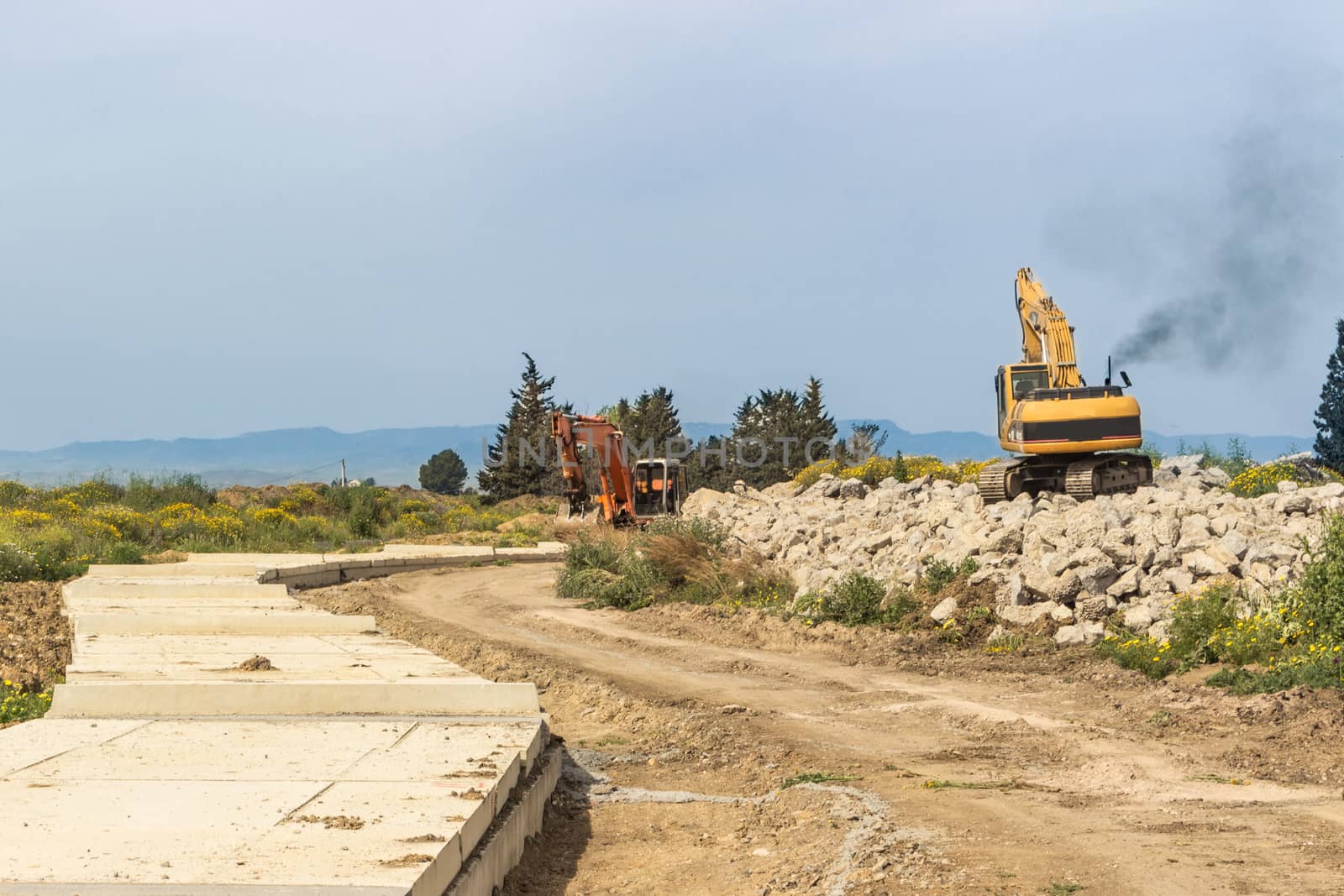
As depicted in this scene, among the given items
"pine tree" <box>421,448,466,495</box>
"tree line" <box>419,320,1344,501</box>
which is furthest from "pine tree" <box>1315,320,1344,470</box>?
"pine tree" <box>421,448,466,495</box>

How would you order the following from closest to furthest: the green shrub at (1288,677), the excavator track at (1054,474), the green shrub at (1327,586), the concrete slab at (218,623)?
the green shrub at (1288,677) → the green shrub at (1327,586) → the concrete slab at (218,623) → the excavator track at (1054,474)

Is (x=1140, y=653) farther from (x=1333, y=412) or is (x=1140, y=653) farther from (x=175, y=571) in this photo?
(x=1333, y=412)

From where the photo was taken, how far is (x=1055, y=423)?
21594mm

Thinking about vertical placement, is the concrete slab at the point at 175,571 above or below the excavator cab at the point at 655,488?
below

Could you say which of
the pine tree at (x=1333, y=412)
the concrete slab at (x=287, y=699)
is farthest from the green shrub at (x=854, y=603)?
the pine tree at (x=1333, y=412)

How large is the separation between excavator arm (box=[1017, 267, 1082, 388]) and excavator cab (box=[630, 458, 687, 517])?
484 inches

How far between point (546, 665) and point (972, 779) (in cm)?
686

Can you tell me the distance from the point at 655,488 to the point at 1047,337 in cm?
1334

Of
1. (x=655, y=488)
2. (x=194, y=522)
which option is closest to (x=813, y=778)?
(x=194, y=522)

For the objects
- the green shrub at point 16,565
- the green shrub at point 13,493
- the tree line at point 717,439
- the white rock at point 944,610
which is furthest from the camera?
the tree line at point 717,439

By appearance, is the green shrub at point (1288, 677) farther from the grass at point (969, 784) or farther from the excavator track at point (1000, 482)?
the excavator track at point (1000, 482)

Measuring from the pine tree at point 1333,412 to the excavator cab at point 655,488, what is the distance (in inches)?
954

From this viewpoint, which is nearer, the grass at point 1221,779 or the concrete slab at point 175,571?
the grass at point 1221,779

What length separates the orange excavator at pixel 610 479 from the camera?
3291 centimetres
